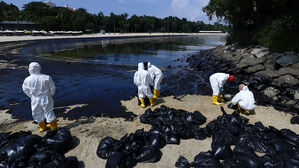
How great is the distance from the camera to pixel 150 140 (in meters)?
4.15

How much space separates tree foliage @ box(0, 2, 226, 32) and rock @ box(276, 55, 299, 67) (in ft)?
220

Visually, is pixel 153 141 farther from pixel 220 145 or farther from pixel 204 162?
pixel 220 145

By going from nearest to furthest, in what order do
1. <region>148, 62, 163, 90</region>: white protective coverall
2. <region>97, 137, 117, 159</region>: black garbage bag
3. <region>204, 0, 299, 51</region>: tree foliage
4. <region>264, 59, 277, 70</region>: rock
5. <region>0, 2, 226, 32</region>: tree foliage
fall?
<region>97, 137, 117, 159</region>: black garbage bag < <region>148, 62, 163, 90</region>: white protective coverall < <region>264, 59, 277, 70</region>: rock < <region>204, 0, 299, 51</region>: tree foliage < <region>0, 2, 226, 32</region>: tree foliage

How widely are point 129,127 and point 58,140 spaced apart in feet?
6.77

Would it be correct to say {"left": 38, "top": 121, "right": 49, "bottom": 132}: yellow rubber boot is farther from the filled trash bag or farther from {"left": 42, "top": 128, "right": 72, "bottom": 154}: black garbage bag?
the filled trash bag

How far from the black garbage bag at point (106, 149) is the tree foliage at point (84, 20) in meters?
70.5

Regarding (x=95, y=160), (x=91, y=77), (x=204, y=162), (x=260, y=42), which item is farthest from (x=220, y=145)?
(x=260, y=42)

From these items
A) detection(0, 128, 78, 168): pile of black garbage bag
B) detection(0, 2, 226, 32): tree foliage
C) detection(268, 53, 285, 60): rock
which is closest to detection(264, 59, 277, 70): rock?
detection(268, 53, 285, 60): rock

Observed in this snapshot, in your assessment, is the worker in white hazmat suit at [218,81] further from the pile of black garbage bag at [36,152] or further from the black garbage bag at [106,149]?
the pile of black garbage bag at [36,152]

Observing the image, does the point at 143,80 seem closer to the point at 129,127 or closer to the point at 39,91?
the point at 129,127

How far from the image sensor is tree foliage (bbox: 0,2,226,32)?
6309 centimetres

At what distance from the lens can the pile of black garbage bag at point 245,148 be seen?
130 inches

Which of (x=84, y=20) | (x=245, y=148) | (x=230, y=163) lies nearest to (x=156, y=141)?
(x=230, y=163)

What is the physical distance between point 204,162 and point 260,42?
14.8m
